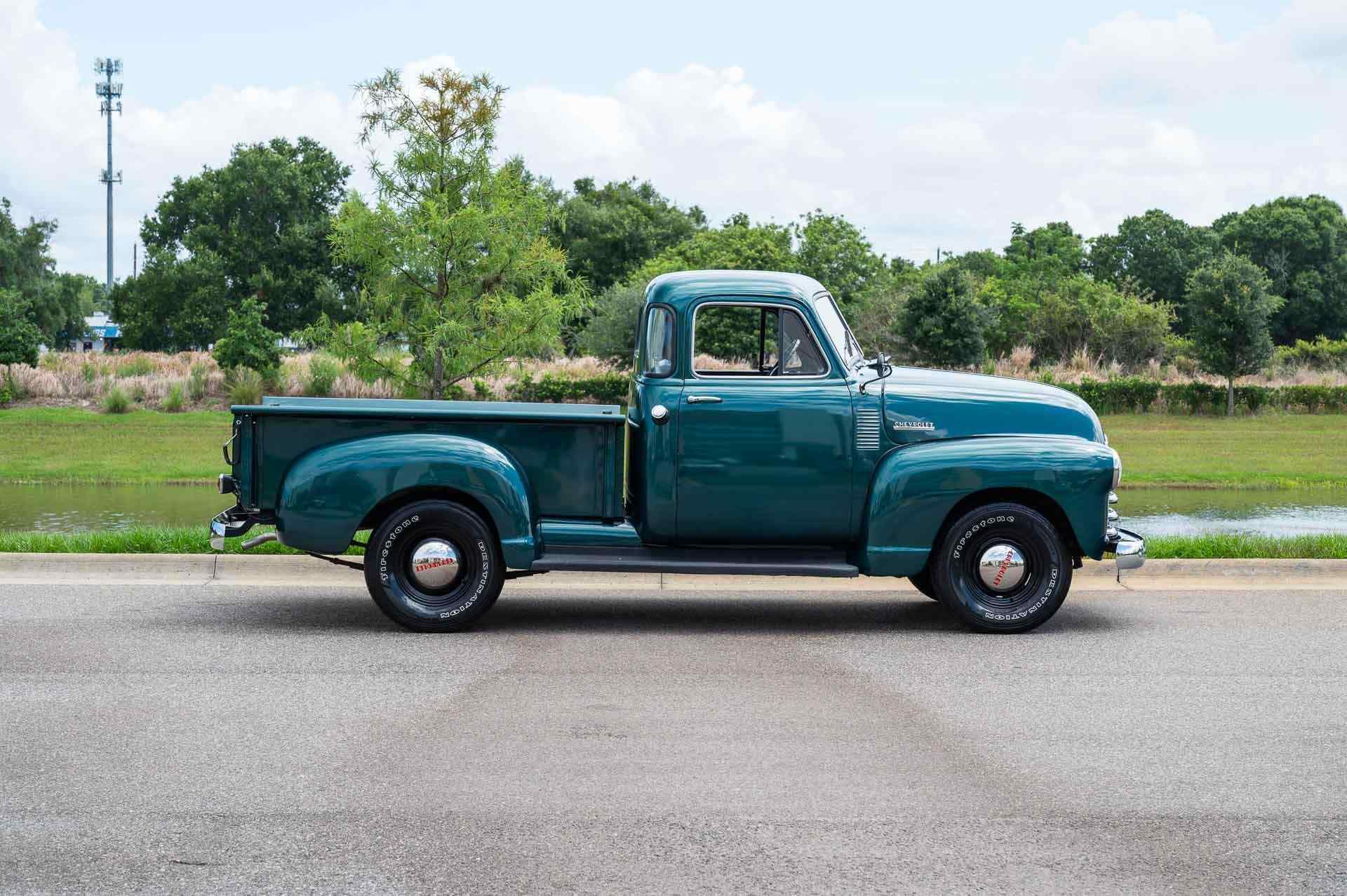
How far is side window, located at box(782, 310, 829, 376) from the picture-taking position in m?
9.14

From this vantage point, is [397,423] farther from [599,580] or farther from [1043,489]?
[1043,489]

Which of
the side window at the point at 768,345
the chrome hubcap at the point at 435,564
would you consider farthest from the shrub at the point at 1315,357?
the chrome hubcap at the point at 435,564

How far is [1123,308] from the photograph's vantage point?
51031 millimetres

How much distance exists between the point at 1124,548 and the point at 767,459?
2.38 m

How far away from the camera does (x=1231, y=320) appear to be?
3553 cm

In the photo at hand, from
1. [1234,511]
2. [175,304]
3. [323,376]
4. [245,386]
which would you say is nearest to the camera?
[1234,511]

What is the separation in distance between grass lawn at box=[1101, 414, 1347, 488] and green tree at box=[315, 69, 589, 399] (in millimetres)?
9368

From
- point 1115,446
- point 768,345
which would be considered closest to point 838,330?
point 768,345

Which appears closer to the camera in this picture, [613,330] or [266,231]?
[613,330]

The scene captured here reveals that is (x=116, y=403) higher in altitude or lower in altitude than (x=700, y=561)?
higher

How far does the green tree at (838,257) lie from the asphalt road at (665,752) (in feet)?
150

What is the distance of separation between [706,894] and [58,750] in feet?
10.4

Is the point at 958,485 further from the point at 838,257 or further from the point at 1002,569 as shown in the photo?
the point at 838,257

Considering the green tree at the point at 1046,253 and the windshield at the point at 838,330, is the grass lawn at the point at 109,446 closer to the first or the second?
the windshield at the point at 838,330
